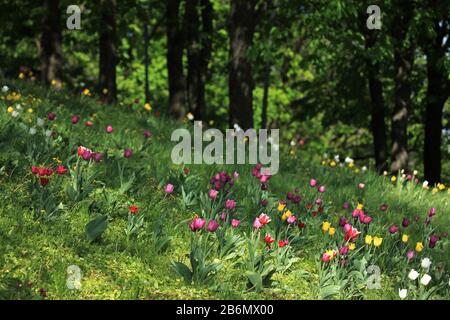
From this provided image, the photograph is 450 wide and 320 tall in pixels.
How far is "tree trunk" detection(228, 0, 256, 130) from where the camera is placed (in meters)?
12.5

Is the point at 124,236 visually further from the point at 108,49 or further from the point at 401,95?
the point at 108,49

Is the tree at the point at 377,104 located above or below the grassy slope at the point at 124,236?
above

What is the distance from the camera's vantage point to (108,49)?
628 inches

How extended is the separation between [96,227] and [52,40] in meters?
10.2

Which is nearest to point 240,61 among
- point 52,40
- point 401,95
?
point 401,95

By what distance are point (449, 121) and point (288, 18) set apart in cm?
992

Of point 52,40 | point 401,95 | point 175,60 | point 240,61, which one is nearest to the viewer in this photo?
point 240,61

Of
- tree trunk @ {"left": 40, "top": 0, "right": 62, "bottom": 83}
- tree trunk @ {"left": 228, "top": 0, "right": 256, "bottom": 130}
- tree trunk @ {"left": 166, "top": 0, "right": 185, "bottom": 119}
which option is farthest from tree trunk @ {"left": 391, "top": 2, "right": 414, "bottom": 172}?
tree trunk @ {"left": 40, "top": 0, "right": 62, "bottom": 83}

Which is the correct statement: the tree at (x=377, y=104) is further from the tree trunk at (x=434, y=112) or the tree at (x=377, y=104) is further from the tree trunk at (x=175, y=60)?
the tree trunk at (x=175, y=60)

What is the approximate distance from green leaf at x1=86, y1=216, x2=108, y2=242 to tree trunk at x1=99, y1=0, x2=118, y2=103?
10253 millimetres

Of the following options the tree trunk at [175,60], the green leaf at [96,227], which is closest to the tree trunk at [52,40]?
the tree trunk at [175,60]

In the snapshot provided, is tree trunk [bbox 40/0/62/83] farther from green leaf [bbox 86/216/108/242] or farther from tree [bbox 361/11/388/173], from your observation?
green leaf [bbox 86/216/108/242]

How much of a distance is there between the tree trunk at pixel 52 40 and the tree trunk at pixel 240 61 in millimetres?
4212

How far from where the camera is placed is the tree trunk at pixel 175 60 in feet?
58.1
